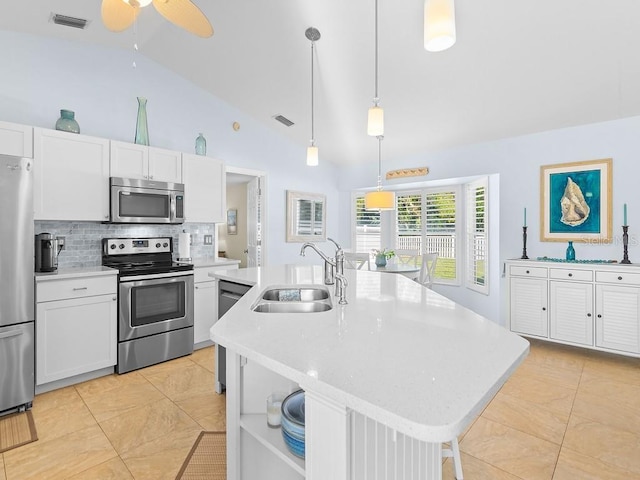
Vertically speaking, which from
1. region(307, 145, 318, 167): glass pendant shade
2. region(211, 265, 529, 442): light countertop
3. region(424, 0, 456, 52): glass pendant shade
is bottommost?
region(211, 265, 529, 442): light countertop

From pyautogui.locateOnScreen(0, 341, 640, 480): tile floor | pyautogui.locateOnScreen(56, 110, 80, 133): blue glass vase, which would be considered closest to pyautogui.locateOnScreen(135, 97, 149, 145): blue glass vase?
pyautogui.locateOnScreen(56, 110, 80, 133): blue glass vase

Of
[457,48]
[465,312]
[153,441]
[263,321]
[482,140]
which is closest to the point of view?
[263,321]

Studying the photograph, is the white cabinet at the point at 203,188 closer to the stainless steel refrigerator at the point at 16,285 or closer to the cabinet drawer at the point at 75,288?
the cabinet drawer at the point at 75,288

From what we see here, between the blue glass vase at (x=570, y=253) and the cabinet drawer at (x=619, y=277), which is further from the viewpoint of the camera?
the blue glass vase at (x=570, y=253)

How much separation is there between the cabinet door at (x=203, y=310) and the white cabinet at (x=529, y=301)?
3.27 m

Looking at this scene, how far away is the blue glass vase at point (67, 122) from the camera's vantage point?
118 inches

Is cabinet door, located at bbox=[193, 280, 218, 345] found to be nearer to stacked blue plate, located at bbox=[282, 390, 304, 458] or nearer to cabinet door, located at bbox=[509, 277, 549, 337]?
stacked blue plate, located at bbox=[282, 390, 304, 458]

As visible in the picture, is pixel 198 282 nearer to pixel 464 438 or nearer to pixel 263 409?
pixel 263 409

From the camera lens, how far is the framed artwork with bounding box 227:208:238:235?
22.8 ft

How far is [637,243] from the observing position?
342cm

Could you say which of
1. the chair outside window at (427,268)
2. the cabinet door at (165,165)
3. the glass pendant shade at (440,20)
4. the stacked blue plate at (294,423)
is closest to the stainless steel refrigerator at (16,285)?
the cabinet door at (165,165)

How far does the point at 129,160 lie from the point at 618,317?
484cm

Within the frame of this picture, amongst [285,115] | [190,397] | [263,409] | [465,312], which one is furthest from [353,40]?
[190,397]

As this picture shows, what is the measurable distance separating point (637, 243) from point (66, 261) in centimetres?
544
